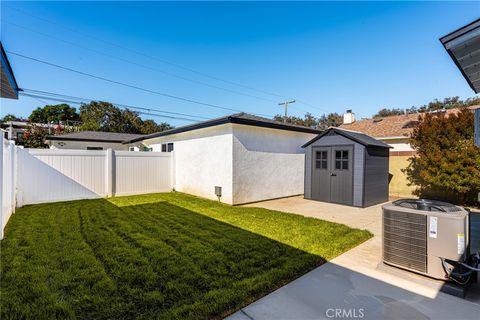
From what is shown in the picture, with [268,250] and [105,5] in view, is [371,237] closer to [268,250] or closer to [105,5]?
[268,250]

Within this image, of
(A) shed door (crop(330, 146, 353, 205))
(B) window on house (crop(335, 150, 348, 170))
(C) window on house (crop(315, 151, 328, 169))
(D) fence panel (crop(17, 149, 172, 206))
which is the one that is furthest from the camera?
(C) window on house (crop(315, 151, 328, 169))

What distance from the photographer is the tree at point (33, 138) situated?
18.5 metres

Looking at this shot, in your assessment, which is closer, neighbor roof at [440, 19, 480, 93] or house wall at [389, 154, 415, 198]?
neighbor roof at [440, 19, 480, 93]

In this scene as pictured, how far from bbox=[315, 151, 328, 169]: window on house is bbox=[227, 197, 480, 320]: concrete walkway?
547 centimetres

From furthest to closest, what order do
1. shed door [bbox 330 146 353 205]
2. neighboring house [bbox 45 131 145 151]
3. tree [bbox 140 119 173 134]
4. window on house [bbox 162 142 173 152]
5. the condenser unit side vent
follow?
tree [bbox 140 119 173 134]
neighboring house [bbox 45 131 145 151]
window on house [bbox 162 142 173 152]
shed door [bbox 330 146 353 205]
the condenser unit side vent

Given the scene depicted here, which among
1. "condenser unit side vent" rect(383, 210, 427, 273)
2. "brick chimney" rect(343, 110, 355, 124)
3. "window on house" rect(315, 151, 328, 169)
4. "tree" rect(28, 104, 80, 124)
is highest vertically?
"tree" rect(28, 104, 80, 124)

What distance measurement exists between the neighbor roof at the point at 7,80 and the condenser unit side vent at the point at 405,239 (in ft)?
19.8

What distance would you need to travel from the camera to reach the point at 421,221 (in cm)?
288

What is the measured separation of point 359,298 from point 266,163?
6348 mm

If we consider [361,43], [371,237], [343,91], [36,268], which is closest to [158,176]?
[36,268]

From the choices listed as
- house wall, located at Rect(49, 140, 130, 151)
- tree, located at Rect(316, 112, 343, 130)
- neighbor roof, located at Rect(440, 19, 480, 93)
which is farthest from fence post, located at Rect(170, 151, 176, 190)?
tree, located at Rect(316, 112, 343, 130)

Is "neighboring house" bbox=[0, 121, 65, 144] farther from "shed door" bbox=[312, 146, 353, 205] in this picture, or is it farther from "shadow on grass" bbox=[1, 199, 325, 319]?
"shed door" bbox=[312, 146, 353, 205]

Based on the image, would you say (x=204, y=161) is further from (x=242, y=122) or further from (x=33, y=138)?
(x=33, y=138)

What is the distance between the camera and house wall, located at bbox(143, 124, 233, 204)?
7.98 m
